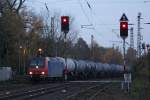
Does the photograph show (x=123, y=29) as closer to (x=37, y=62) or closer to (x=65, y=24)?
(x=65, y=24)

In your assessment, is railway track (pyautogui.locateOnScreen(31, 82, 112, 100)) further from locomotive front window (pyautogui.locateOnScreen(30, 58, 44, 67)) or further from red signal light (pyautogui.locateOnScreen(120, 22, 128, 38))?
locomotive front window (pyautogui.locateOnScreen(30, 58, 44, 67))

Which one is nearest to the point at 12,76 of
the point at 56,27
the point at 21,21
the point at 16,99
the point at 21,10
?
the point at 21,21

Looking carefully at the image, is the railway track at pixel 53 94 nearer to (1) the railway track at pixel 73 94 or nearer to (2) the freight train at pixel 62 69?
(1) the railway track at pixel 73 94

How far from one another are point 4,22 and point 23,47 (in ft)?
42.2

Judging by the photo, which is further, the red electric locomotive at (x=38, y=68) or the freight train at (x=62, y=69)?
the freight train at (x=62, y=69)

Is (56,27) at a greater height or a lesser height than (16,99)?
greater

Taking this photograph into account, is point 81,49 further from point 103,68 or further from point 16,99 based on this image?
point 16,99

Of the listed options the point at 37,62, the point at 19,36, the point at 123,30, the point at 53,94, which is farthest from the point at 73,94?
the point at 19,36

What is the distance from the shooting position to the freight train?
60.2 meters

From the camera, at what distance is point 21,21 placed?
267ft

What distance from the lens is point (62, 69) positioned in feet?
221

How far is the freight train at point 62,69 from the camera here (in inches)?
2372

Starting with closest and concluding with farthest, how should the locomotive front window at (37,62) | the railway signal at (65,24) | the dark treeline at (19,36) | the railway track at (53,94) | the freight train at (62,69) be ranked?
the railway track at (53,94) → the railway signal at (65,24) → the freight train at (62,69) → the locomotive front window at (37,62) → the dark treeline at (19,36)

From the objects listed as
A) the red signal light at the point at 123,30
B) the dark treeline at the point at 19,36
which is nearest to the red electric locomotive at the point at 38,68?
the dark treeline at the point at 19,36
